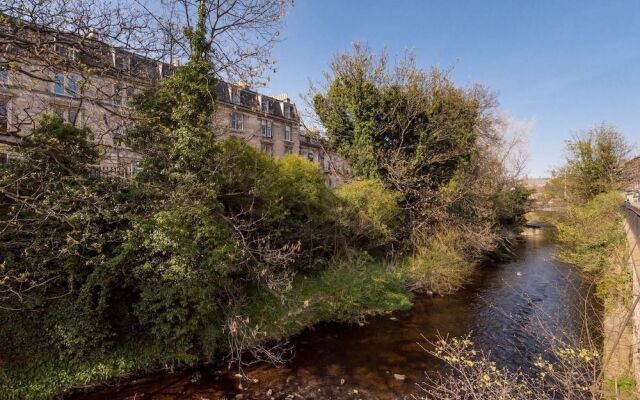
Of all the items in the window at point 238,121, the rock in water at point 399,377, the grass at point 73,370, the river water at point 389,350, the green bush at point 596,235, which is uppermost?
the window at point 238,121

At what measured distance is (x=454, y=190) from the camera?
65.4 ft

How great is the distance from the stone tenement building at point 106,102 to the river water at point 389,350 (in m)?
5.60

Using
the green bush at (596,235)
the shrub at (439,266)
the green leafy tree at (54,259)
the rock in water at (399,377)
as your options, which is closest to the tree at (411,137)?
the shrub at (439,266)

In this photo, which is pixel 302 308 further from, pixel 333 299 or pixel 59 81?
pixel 59 81

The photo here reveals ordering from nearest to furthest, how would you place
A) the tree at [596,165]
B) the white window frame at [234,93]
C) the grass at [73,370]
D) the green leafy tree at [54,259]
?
the grass at [73,370] → the green leafy tree at [54,259] → the white window frame at [234,93] → the tree at [596,165]

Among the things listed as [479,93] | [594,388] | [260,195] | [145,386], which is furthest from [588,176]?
[145,386]

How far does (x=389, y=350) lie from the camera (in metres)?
10.8

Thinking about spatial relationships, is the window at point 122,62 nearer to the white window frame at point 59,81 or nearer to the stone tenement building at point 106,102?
the stone tenement building at point 106,102

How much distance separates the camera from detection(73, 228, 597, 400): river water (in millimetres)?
8609

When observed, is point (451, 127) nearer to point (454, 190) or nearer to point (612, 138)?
point (454, 190)

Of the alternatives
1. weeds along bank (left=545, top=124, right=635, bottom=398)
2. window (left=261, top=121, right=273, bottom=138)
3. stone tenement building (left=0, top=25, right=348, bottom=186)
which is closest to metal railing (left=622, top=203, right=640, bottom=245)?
weeds along bank (left=545, top=124, right=635, bottom=398)

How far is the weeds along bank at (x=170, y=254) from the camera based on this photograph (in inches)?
313

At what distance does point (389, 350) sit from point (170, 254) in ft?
22.1

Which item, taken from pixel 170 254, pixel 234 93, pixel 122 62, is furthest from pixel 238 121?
pixel 170 254
